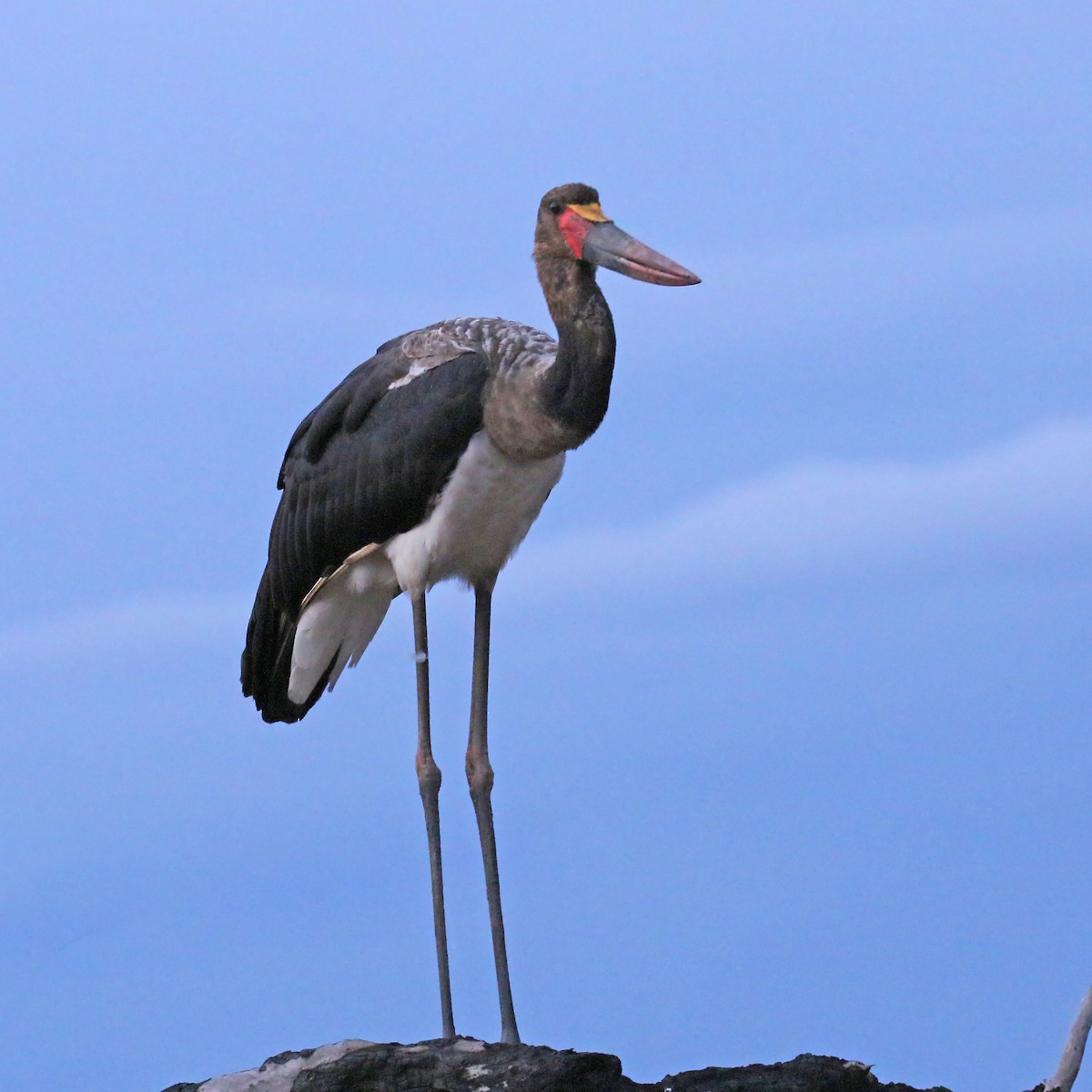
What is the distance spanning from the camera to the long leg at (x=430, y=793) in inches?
290

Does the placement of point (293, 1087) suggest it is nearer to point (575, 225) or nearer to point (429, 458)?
point (429, 458)

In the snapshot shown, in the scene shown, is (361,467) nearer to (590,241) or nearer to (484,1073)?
(590,241)

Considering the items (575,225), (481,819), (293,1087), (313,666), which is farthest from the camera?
(313,666)

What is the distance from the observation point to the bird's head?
6.82 meters

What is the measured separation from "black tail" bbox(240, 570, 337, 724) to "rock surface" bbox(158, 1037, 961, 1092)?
2.12m

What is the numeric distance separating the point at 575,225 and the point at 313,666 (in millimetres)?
2460

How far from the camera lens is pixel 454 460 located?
714 centimetres

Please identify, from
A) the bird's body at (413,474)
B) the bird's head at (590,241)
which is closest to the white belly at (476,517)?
the bird's body at (413,474)

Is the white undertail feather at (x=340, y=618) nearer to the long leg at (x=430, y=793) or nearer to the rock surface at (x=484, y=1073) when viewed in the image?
the long leg at (x=430, y=793)

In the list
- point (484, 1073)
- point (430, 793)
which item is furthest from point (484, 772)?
point (484, 1073)

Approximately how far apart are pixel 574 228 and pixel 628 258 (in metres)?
0.28

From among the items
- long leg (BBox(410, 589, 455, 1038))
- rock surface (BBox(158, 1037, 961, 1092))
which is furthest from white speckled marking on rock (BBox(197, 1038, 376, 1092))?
long leg (BBox(410, 589, 455, 1038))

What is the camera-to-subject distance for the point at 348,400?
765 centimetres

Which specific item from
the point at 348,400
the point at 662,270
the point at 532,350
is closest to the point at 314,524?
the point at 348,400
